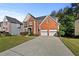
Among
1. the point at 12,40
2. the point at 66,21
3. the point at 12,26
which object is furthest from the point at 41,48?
the point at 12,26

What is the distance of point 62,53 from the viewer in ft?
39.1

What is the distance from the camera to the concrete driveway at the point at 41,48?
39.0 feet

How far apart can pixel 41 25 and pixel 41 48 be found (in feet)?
6.86

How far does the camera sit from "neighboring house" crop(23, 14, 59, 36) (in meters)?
14.3

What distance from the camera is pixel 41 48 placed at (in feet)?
43.1

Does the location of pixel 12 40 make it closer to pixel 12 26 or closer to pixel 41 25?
pixel 12 26

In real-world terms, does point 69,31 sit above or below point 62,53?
above

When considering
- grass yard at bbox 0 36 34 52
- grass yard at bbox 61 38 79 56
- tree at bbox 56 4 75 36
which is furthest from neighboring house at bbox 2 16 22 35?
grass yard at bbox 61 38 79 56

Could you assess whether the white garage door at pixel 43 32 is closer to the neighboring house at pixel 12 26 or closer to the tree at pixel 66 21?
the tree at pixel 66 21

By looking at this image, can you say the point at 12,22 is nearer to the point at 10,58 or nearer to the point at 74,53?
the point at 10,58

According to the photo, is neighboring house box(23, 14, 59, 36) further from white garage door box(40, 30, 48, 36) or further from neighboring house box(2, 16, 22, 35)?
neighboring house box(2, 16, 22, 35)

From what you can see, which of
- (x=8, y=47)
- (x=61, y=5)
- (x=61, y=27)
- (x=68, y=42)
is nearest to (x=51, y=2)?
(x=61, y=5)

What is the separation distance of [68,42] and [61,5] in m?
2.26

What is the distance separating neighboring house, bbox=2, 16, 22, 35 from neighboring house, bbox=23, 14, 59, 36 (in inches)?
17.7
